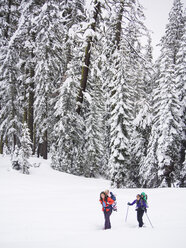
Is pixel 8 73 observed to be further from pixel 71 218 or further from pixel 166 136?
pixel 71 218

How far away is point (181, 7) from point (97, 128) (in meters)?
19.8

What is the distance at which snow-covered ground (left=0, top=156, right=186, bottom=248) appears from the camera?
18.1 feet

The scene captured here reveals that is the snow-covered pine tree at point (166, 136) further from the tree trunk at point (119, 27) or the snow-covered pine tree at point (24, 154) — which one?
the snow-covered pine tree at point (24, 154)

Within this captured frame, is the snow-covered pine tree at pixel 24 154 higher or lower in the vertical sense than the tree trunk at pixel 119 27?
lower

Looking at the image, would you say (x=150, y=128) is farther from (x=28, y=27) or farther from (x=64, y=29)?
(x=28, y=27)

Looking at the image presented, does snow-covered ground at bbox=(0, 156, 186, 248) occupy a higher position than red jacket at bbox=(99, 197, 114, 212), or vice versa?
red jacket at bbox=(99, 197, 114, 212)

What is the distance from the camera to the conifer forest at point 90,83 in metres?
14.5

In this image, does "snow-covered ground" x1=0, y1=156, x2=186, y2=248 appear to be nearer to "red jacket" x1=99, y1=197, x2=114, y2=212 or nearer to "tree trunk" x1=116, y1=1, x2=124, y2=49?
"red jacket" x1=99, y1=197, x2=114, y2=212

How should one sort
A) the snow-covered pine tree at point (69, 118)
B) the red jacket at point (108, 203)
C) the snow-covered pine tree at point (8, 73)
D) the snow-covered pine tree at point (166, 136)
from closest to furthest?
the red jacket at point (108, 203) → the snow-covered pine tree at point (166, 136) → the snow-covered pine tree at point (69, 118) → the snow-covered pine tree at point (8, 73)

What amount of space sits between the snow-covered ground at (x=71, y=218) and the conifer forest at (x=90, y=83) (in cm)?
299

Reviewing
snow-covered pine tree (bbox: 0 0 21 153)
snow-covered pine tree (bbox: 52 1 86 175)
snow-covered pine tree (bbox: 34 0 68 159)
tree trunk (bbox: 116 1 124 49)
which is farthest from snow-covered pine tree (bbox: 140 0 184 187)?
snow-covered pine tree (bbox: 0 0 21 153)

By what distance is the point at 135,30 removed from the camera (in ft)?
48.2

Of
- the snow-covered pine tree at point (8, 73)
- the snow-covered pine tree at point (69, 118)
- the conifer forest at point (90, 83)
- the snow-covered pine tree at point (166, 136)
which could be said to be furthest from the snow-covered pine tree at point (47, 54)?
the snow-covered pine tree at point (166, 136)

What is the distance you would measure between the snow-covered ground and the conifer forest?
9.79 feet
